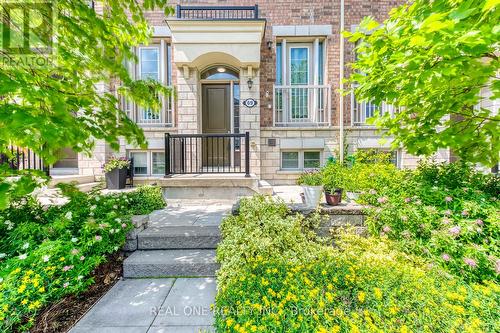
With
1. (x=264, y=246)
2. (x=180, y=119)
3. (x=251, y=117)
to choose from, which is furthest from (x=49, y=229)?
(x=251, y=117)

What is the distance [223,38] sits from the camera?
607cm

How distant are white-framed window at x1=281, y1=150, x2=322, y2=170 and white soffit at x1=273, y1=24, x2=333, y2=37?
358 cm

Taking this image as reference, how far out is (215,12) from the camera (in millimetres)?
6840

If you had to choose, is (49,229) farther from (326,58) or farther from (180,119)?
(326,58)

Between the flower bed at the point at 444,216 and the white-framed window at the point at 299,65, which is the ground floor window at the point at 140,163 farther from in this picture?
the flower bed at the point at 444,216

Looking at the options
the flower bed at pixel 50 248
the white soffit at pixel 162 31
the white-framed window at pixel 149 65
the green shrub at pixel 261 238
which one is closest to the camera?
the flower bed at pixel 50 248

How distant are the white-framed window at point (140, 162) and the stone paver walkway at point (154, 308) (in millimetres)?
5044

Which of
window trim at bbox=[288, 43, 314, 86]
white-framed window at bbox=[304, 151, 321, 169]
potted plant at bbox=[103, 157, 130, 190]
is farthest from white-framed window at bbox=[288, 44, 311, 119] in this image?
potted plant at bbox=[103, 157, 130, 190]

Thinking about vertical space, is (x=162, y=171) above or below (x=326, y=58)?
below

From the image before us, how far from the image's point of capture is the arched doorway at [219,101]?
7.24 m

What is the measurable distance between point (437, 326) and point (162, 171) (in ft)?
23.4

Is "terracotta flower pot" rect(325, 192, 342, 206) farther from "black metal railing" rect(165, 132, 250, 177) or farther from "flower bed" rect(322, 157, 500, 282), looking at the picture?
"black metal railing" rect(165, 132, 250, 177)

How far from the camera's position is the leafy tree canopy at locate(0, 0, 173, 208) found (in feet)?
5.17

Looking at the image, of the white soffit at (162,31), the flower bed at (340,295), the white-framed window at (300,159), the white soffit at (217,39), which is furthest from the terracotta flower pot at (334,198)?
the white soffit at (162,31)
